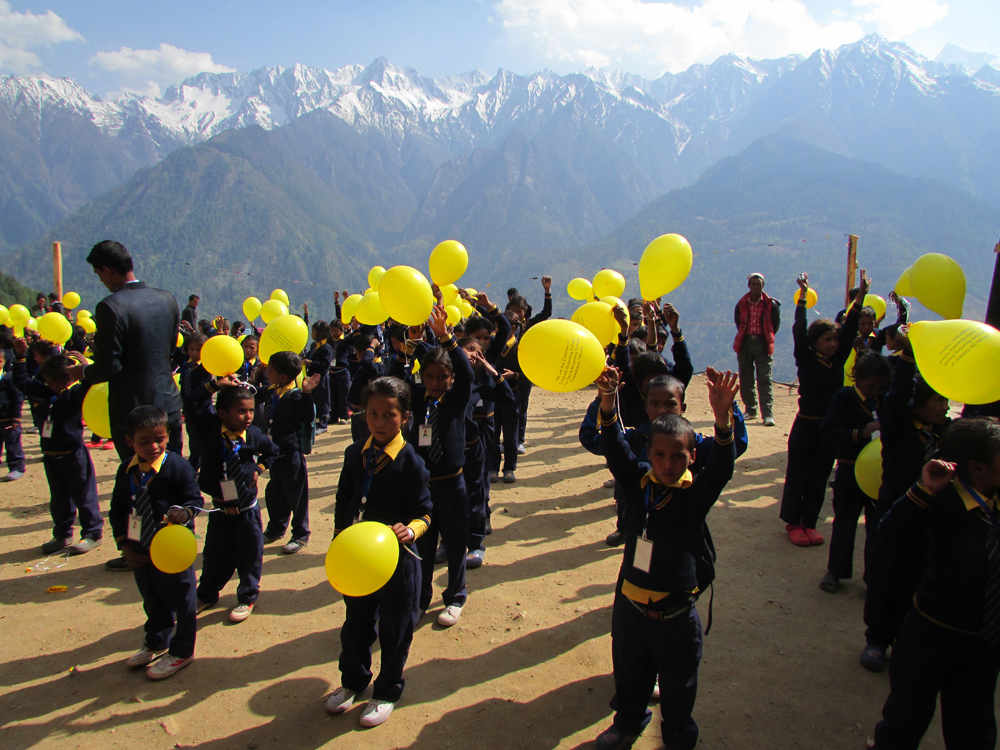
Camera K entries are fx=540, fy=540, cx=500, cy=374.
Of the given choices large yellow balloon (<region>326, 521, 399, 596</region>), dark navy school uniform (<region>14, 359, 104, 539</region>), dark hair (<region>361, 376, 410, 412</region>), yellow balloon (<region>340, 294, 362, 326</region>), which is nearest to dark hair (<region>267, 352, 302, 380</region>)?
dark navy school uniform (<region>14, 359, 104, 539</region>)

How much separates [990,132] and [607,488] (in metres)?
193

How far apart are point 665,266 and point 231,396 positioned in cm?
345

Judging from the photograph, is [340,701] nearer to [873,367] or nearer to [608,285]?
[873,367]

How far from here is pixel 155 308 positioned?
3672 millimetres

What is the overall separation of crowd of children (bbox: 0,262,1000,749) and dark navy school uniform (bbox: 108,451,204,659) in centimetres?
1

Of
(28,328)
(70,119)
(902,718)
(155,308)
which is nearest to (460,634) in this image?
(902,718)

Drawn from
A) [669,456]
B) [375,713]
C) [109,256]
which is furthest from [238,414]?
[669,456]

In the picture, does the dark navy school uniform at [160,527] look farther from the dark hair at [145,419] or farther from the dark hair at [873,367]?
the dark hair at [873,367]

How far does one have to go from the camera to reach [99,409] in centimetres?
387

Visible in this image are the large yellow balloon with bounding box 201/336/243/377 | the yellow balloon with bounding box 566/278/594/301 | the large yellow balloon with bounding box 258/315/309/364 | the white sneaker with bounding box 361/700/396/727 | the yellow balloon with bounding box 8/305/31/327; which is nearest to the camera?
the white sneaker with bounding box 361/700/396/727

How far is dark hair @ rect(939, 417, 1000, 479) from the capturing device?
2.01 meters

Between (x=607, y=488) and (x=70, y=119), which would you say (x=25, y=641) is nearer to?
(x=607, y=488)

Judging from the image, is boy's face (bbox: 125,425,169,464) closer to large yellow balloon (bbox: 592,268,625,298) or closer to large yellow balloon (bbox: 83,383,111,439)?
large yellow balloon (bbox: 83,383,111,439)

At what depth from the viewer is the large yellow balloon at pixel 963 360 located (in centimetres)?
238
